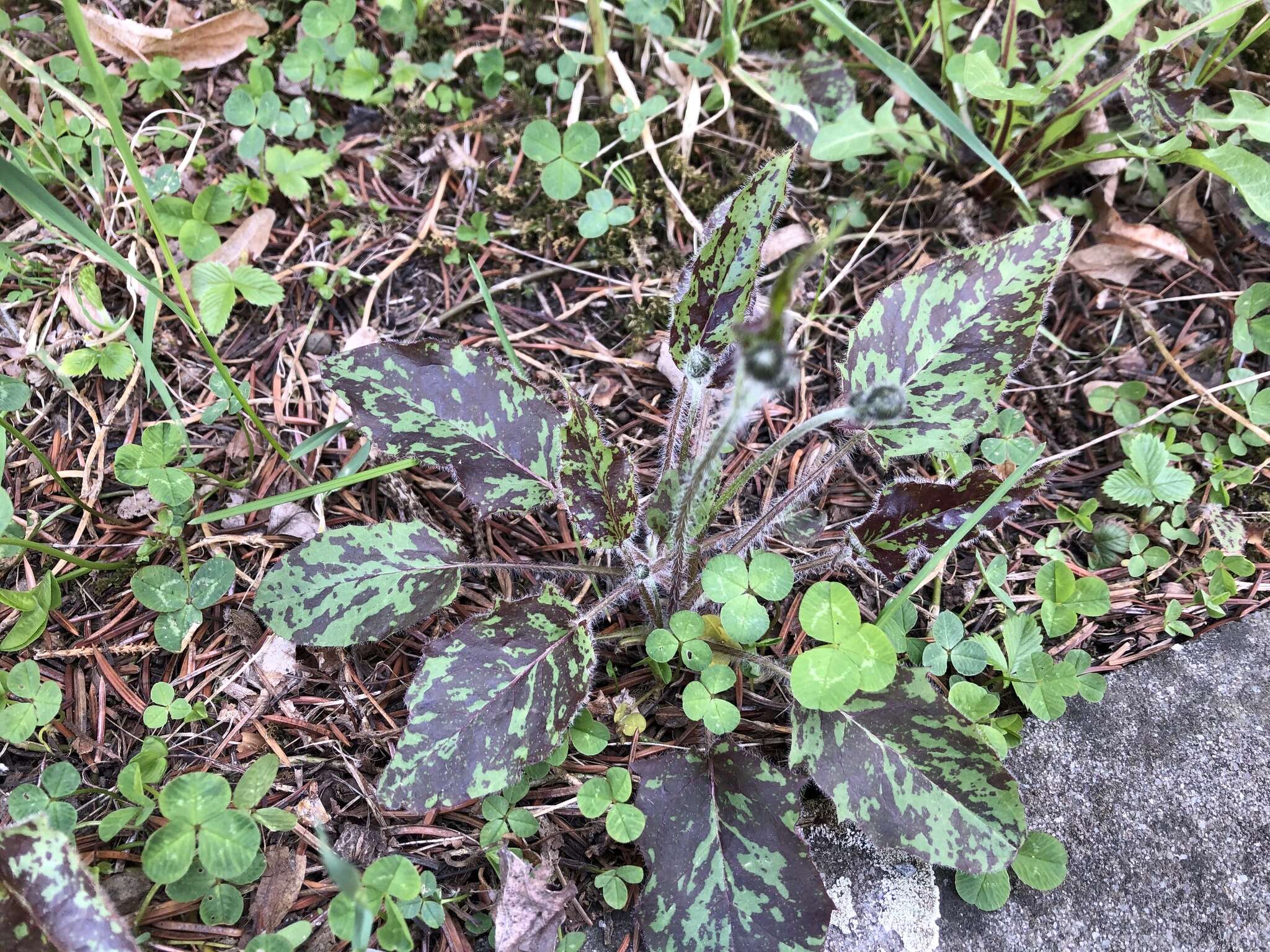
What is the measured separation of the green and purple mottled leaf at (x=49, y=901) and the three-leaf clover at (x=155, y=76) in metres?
2.00

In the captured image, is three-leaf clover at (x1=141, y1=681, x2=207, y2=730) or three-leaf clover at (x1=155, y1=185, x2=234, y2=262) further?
A: three-leaf clover at (x1=155, y1=185, x2=234, y2=262)

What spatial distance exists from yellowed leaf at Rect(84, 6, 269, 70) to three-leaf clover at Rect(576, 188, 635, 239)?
118 centimetres

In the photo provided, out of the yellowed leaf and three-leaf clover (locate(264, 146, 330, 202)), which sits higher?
the yellowed leaf

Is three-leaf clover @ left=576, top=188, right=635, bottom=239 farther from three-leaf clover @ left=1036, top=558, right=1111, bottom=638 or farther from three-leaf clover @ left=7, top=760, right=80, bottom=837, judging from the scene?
three-leaf clover @ left=7, top=760, right=80, bottom=837

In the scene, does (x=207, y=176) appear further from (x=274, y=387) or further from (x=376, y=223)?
(x=274, y=387)

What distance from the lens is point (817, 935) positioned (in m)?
1.61

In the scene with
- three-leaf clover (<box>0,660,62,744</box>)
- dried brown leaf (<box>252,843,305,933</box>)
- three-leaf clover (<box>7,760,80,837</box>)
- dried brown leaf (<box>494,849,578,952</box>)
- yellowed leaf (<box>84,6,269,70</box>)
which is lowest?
dried brown leaf (<box>494,849,578,952</box>)

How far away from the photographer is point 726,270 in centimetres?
185

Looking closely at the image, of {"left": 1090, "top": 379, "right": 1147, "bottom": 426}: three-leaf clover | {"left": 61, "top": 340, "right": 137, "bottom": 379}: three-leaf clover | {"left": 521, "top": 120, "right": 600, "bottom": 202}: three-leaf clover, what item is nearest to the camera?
{"left": 61, "top": 340, "right": 137, "bottom": 379}: three-leaf clover

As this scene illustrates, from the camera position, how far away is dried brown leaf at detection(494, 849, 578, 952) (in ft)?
5.40

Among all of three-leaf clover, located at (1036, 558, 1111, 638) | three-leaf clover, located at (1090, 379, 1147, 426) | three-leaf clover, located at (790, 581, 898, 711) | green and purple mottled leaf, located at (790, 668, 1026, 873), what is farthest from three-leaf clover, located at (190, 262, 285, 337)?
three-leaf clover, located at (1090, 379, 1147, 426)

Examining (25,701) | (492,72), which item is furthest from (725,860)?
(492,72)

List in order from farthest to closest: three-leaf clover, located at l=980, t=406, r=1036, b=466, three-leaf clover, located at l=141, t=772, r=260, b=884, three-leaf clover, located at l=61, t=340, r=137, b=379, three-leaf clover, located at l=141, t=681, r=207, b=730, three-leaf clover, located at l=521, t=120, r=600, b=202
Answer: three-leaf clover, located at l=521, t=120, r=600, b=202, three-leaf clover, located at l=980, t=406, r=1036, b=466, three-leaf clover, located at l=61, t=340, r=137, b=379, three-leaf clover, located at l=141, t=681, r=207, b=730, three-leaf clover, located at l=141, t=772, r=260, b=884

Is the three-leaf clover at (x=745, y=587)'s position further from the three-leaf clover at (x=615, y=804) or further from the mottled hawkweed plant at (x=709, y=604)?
the three-leaf clover at (x=615, y=804)
